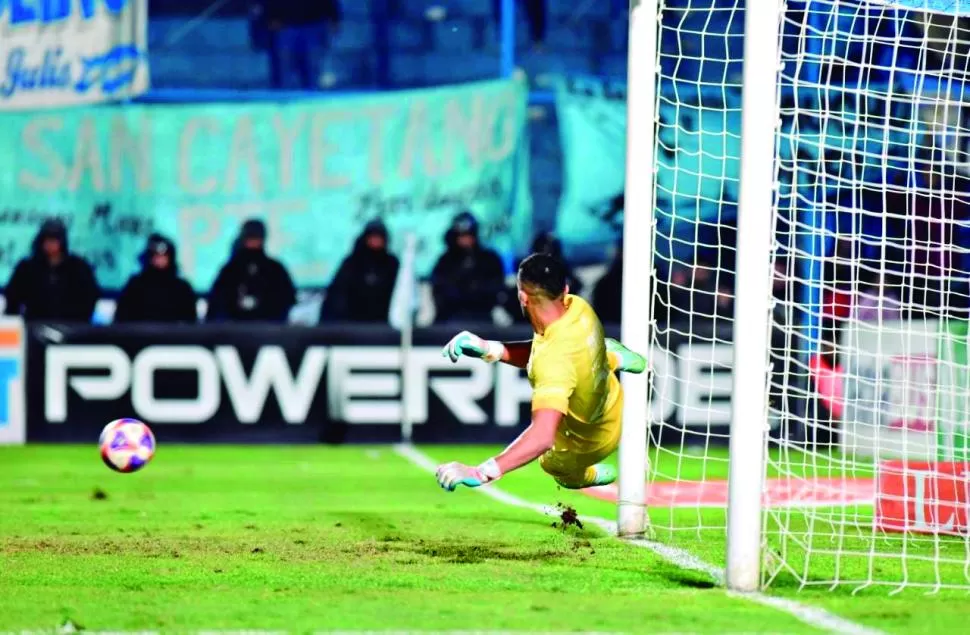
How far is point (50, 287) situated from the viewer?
15.8 meters

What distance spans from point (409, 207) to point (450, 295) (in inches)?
51.1

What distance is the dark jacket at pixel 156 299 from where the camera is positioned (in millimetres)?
15703

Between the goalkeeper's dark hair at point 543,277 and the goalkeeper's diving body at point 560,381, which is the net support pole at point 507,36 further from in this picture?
the goalkeeper's dark hair at point 543,277

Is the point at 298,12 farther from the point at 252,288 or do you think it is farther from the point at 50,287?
the point at 50,287

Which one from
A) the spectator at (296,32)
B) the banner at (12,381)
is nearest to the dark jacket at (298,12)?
the spectator at (296,32)

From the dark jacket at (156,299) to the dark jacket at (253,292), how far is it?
35 centimetres

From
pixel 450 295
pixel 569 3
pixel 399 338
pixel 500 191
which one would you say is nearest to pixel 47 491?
pixel 399 338

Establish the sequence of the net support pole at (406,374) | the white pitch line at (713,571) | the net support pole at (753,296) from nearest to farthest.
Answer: the white pitch line at (713,571)
the net support pole at (753,296)
the net support pole at (406,374)

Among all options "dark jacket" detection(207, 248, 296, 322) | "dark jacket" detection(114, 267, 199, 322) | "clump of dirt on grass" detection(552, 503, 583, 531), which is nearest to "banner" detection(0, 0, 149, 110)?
"dark jacket" detection(114, 267, 199, 322)

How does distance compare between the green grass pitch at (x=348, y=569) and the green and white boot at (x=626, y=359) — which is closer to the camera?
the green grass pitch at (x=348, y=569)

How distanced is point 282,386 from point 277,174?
2.97 m

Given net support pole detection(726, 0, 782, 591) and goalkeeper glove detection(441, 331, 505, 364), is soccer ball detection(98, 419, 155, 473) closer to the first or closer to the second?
goalkeeper glove detection(441, 331, 505, 364)

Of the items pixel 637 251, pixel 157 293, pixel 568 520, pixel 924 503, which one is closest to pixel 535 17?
pixel 157 293

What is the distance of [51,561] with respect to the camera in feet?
23.5
